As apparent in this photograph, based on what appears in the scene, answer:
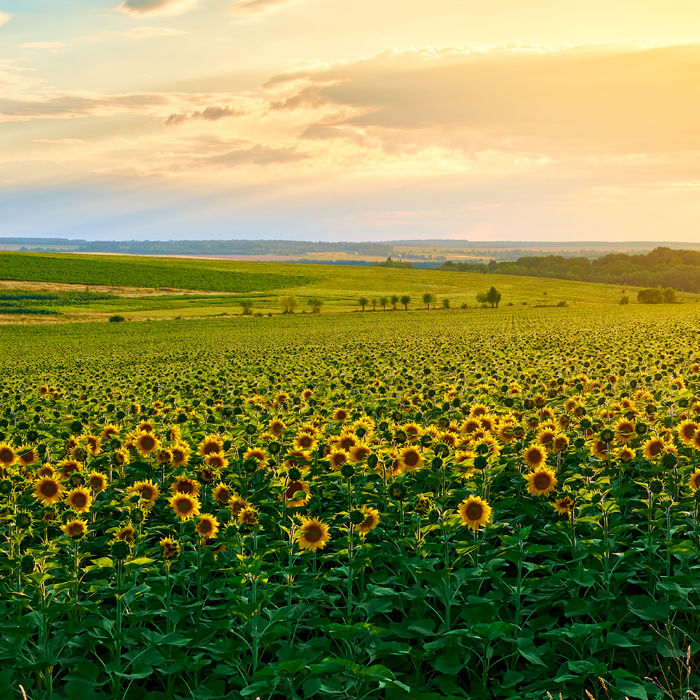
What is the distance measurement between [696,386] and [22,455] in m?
14.1

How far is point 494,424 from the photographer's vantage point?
9.95 m

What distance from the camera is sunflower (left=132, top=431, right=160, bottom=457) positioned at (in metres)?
9.66

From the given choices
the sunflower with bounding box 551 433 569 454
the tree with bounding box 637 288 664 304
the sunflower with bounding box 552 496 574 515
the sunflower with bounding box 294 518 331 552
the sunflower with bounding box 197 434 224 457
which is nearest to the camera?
the sunflower with bounding box 294 518 331 552

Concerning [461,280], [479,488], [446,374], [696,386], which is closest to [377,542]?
[479,488]

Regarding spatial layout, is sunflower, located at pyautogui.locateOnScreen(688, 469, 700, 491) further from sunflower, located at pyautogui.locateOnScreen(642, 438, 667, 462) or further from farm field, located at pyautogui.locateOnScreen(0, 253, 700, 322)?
farm field, located at pyautogui.locateOnScreen(0, 253, 700, 322)

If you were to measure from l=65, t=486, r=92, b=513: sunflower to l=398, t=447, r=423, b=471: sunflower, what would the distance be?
3.79 m

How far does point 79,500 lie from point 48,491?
735mm

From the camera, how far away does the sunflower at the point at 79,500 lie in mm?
7496

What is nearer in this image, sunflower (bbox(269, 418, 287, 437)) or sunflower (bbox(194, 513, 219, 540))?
sunflower (bbox(194, 513, 219, 540))

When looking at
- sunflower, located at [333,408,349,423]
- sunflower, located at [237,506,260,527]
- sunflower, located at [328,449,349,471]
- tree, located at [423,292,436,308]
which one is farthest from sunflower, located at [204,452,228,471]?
tree, located at [423,292,436,308]

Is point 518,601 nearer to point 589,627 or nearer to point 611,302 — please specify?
point 589,627

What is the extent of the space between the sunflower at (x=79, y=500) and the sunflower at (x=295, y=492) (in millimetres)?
2319

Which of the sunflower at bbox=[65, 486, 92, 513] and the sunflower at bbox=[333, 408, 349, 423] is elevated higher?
the sunflower at bbox=[333, 408, 349, 423]

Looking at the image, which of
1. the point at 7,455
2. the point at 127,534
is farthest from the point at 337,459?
the point at 7,455
